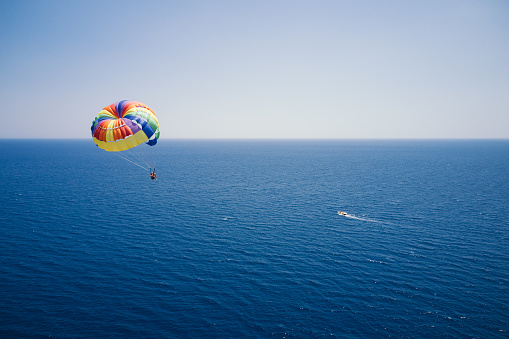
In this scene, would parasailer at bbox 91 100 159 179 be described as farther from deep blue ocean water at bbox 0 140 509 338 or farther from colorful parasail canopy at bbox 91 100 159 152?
deep blue ocean water at bbox 0 140 509 338

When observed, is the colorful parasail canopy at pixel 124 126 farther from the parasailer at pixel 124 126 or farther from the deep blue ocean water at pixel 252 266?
the deep blue ocean water at pixel 252 266

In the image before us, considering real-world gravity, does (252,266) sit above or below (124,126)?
below

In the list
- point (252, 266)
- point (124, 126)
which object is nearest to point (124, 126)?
point (124, 126)

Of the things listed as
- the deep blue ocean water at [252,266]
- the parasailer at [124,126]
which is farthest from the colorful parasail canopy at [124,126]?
the deep blue ocean water at [252,266]

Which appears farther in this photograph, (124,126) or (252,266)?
(252,266)

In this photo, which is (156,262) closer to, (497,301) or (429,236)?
(497,301)

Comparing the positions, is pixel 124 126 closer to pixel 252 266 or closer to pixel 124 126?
pixel 124 126

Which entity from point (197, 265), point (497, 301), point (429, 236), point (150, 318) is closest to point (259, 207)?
point (197, 265)
